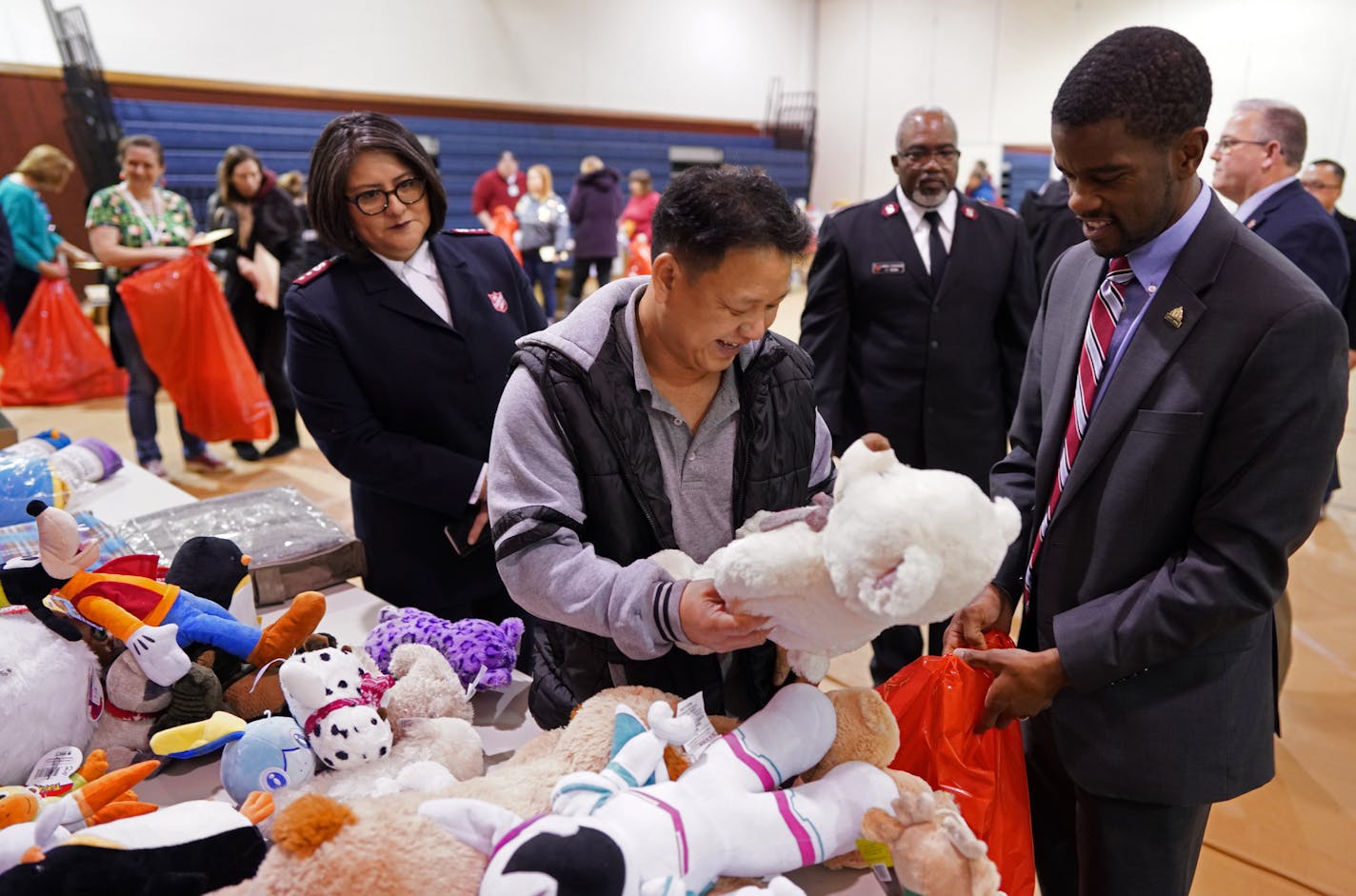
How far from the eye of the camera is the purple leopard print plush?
1584 mm

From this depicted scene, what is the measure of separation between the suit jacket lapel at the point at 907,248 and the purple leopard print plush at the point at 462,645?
1770 mm

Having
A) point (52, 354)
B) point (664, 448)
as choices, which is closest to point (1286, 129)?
point (664, 448)

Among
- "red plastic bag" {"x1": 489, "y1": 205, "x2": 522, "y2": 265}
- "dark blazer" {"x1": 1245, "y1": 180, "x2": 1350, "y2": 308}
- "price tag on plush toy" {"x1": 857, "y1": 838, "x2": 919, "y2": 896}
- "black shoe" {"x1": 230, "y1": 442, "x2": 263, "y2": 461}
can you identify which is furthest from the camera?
"red plastic bag" {"x1": 489, "y1": 205, "x2": 522, "y2": 265}

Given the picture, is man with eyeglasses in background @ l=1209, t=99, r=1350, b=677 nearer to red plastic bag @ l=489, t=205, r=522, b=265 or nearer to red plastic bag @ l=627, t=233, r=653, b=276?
red plastic bag @ l=627, t=233, r=653, b=276

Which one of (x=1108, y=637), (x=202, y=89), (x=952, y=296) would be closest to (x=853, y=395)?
(x=952, y=296)

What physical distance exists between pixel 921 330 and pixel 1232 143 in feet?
4.71

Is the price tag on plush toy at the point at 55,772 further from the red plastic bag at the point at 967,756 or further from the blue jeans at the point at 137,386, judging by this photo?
the blue jeans at the point at 137,386

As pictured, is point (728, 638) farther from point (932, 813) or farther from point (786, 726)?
point (932, 813)

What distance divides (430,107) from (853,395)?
10.4m

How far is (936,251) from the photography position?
285cm

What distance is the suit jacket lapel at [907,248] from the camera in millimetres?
2805

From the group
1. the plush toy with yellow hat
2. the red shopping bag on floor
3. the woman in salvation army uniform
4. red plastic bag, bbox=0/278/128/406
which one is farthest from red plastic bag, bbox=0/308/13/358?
the plush toy with yellow hat

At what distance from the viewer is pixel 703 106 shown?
1443 cm

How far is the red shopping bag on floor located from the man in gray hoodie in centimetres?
373
